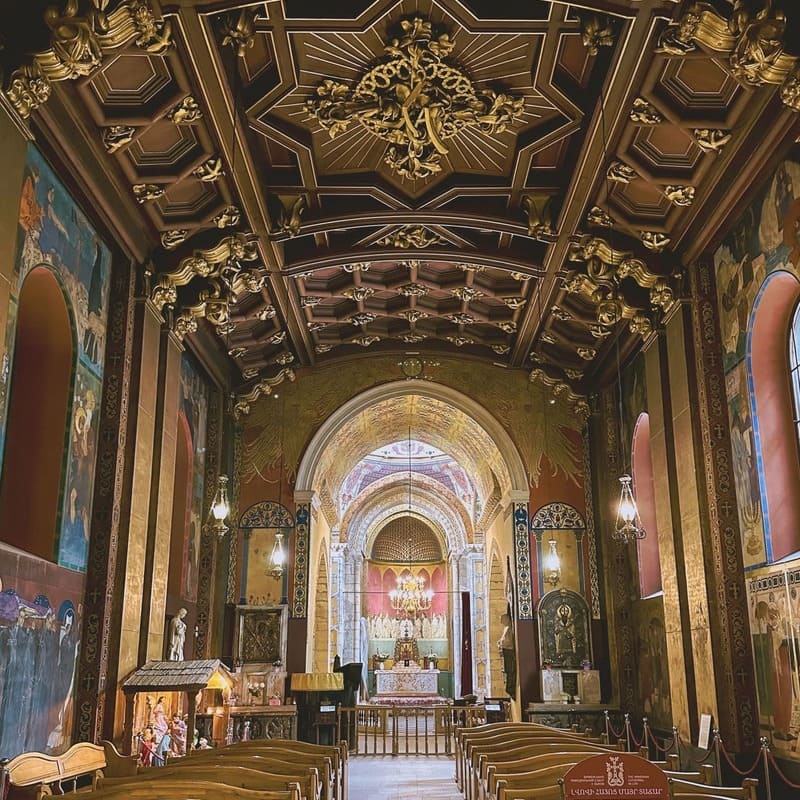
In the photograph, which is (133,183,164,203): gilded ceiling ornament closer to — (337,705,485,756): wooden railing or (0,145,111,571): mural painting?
(0,145,111,571): mural painting

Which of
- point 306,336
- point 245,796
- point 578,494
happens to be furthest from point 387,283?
point 245,796

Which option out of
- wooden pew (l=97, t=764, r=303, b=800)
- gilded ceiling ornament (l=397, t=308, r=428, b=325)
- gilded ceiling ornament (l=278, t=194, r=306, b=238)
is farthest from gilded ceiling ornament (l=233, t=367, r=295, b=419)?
wooden pew (l=97, t=764, r=303, b=800)

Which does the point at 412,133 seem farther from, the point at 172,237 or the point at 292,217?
the point at 172,237

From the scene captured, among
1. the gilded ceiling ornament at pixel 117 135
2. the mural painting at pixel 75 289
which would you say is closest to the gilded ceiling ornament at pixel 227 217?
the mural painting at pixel 75 289

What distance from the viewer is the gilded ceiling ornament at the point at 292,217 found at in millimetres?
11930

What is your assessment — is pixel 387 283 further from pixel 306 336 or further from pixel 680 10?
pixel 680 10

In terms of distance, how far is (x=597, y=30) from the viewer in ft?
27.5

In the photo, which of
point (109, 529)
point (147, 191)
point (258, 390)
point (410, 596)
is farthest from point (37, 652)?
point (410, 596)

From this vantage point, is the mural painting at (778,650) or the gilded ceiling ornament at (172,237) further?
the gilded ceiling ornament at (172,237)

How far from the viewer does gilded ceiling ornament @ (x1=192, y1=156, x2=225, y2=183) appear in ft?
34.0

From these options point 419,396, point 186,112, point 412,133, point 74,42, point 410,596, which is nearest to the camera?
point 74,42

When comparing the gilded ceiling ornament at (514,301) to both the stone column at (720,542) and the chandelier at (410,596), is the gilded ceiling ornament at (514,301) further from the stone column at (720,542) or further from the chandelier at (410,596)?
the chandelier at (410,596)

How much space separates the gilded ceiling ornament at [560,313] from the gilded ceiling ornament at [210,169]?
277 inches

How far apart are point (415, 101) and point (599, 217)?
130 inches
